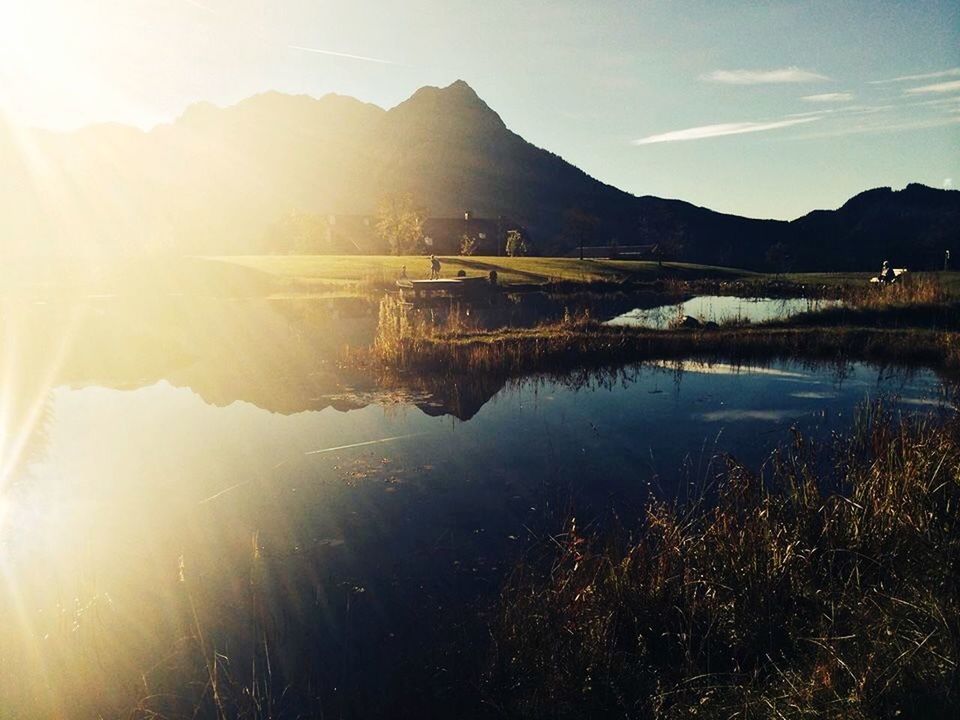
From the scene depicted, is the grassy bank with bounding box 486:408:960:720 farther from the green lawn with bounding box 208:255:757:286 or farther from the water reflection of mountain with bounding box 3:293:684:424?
the green lawn with bounding box 208:255:757:286

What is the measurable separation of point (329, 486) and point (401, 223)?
83.2 metres

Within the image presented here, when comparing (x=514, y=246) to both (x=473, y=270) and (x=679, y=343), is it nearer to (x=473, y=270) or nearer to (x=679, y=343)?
(x=473, y=270)

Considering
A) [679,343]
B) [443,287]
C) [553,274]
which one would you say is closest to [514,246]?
[553,274]

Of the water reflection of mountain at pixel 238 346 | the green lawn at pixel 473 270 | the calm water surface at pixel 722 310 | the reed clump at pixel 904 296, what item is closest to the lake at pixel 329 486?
the water reflection of mountain at pixel 238 346

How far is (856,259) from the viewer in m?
149

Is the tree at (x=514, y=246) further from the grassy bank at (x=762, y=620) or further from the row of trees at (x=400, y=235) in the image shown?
the grassy bank at (x=762, y=620)

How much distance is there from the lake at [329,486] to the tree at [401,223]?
2816 inches

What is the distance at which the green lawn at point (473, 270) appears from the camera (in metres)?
54.2

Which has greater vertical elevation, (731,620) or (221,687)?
(731,620)

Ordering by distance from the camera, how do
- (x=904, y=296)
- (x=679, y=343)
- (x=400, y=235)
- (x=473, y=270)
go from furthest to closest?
(x=400, y=235) < (x=473, y=270) < (x=904, y=296) < (x=679, y=343)

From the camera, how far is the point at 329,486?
34.8 feet

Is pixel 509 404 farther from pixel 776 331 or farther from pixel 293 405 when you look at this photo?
pixel 776 331

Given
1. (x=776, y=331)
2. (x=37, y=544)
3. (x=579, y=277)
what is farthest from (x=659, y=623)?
(x=579, y=277)

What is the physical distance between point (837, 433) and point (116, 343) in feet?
91.5
